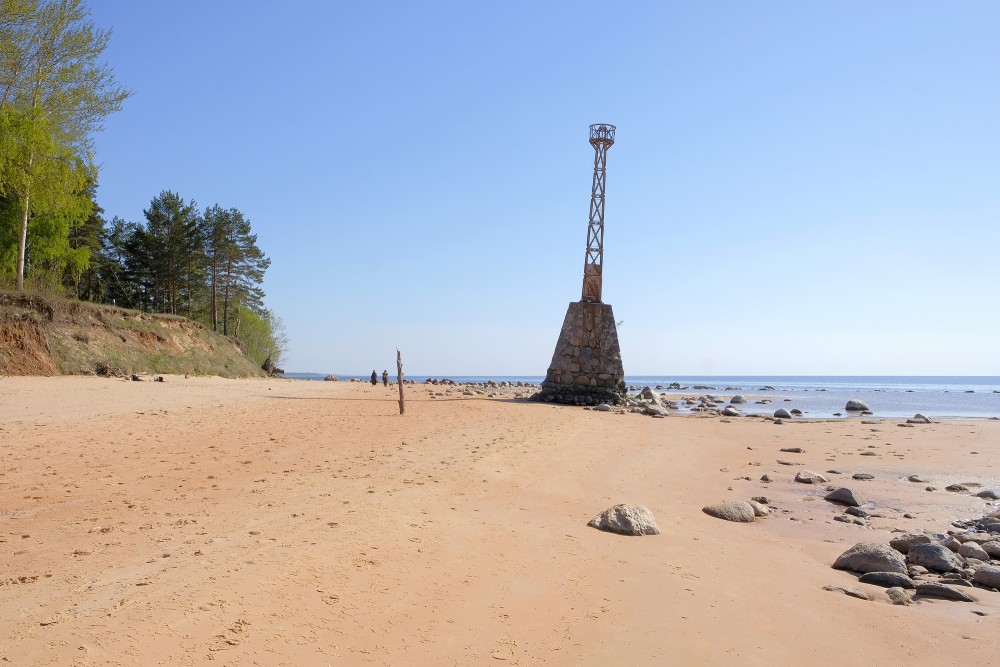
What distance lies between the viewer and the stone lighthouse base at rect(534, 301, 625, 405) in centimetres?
2962

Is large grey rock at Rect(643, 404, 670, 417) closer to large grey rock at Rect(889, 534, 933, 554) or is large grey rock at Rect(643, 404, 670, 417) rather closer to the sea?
the sea

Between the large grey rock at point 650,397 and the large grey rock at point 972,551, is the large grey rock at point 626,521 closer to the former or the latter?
the large grey rock at point 972,551

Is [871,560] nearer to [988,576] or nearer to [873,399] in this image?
[988,576]

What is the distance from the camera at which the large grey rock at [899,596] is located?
6051 mm

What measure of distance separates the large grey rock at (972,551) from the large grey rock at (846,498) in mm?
2908

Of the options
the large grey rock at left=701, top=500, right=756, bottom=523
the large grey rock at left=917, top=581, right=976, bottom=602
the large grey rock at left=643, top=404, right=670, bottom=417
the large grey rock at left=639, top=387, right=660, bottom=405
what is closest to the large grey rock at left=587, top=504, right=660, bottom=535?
the large grey rock at left=701, top=500, right=756, bottom=523

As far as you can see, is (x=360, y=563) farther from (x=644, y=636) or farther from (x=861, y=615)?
(x=861, y=615)

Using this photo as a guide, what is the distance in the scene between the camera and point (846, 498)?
1090cm

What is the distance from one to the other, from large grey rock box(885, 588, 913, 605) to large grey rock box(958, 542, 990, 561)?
2.18 m

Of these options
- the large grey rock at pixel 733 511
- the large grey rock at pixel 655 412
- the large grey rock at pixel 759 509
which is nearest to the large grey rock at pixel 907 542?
the large grey rock at pixel 733 511

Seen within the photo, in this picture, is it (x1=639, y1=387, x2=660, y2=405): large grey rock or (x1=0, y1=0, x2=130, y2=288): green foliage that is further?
(x1=639, y1=387, x2=660, y2=405): large grey rock

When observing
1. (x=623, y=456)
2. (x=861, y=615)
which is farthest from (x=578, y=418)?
(x=861, y=615)

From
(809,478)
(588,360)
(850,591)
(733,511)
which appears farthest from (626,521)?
(588,360)

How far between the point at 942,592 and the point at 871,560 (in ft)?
2.71
